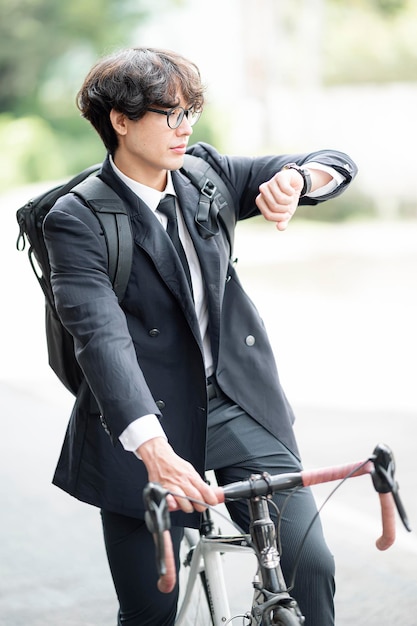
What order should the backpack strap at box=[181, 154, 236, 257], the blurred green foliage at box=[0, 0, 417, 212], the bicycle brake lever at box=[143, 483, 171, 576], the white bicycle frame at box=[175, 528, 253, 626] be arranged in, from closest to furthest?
1. the bicycle brake lever at box=[143, 483, 171, 576]
2. the backpack strap at box=[181, 154, 236, 257]
3. the white bicycle frame at box=[175, 528, 253, 626]
4. the blurred green foliage at box=[0, 0, 417, 212]

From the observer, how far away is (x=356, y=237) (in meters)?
19.3

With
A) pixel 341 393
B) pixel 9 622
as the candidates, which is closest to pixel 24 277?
pixel 341 393

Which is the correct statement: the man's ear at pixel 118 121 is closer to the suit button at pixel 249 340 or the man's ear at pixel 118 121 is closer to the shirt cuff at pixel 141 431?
the suit button at pixel 249 340

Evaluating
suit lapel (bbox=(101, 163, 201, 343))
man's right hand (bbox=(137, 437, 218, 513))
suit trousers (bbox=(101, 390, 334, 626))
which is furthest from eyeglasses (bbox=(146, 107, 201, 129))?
man's right hand (bbox=(137, 437, 218, 513))

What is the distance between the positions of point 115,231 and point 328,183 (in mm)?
699

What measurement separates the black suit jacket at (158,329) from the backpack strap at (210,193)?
0.03m

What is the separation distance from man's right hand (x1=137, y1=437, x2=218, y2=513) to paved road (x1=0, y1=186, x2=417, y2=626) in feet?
8.50

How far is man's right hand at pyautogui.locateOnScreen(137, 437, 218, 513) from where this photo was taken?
2.56m

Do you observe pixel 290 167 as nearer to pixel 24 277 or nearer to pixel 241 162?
pixel 241 162

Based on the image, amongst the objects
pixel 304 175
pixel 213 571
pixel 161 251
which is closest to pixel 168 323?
pixel 161 251

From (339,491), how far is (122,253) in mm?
3826

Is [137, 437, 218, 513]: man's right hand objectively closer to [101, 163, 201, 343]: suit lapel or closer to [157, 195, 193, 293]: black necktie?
[101, 163, 201, 343]: suit lapel

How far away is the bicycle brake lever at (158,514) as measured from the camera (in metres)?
2.38

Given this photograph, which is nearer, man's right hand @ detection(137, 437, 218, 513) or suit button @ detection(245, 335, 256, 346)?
man's right hand @ detection(137, 437, 218, 513)
